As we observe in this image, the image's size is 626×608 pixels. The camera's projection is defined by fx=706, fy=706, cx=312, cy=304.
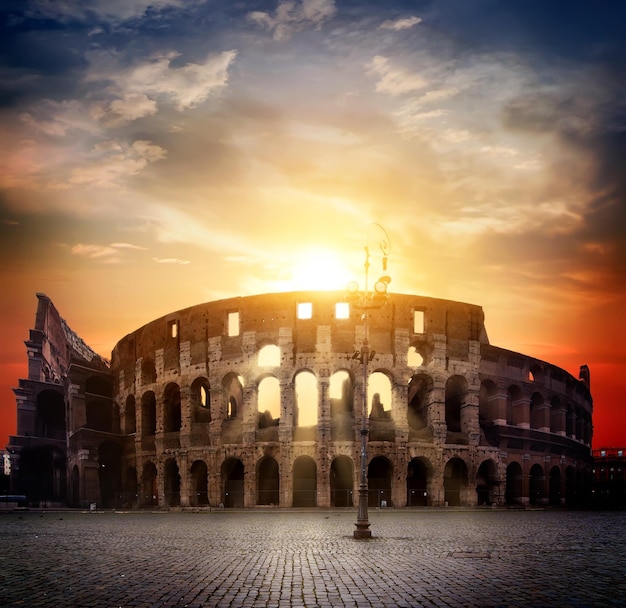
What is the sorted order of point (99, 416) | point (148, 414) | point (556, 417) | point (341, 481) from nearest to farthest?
point (341, 481) < point (148, 414) < point (556, 417) < point (99, 416)

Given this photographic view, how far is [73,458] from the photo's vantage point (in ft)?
160

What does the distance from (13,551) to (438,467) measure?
30801 mm

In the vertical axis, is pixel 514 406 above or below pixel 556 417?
above

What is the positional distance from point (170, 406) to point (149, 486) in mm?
5651

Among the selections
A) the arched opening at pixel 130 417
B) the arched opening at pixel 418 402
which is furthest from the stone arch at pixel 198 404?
the arched opening at pixel 418 402

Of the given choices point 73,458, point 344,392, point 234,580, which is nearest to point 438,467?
point 344,392

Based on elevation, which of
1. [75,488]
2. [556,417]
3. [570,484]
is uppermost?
[556,417]

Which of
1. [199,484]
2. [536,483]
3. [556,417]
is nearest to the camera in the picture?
[199,484]

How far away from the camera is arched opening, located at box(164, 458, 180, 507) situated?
44062 millimetres

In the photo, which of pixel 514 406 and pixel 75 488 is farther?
pixel 75 488

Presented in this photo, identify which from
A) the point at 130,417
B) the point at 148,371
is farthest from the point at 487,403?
the point at 130,417

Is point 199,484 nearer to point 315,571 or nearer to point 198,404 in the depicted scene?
point 198,404

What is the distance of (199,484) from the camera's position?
44.3 m

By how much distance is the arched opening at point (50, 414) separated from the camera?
178 ft
